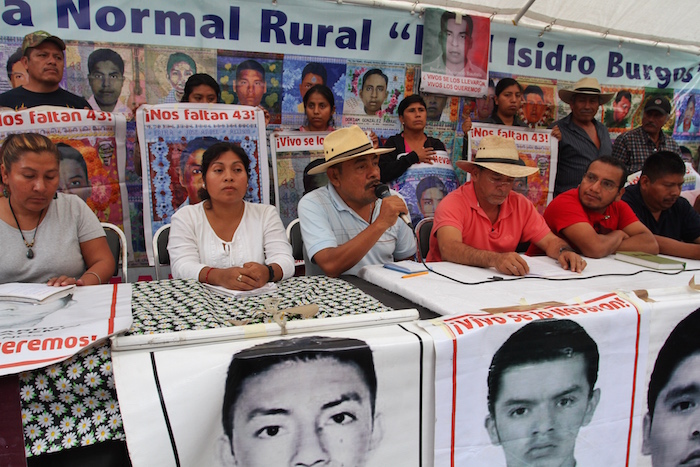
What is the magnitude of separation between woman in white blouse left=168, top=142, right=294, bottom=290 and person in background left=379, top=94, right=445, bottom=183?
5.22ft

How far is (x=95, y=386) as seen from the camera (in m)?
1.11

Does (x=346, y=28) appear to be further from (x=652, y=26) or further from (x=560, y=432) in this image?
(x=560, y=432)

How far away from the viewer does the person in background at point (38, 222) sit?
Result: 1.79 meters

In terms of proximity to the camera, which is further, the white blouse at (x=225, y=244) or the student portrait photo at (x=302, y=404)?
the white blouse at (x=225, y=244)

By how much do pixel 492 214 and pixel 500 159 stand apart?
28 centimetres

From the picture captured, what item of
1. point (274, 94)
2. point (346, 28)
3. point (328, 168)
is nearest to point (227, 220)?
point (328, 168)

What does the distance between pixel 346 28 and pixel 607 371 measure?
3.29 m

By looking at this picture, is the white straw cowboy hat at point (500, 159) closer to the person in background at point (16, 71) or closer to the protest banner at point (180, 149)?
the protest banner at point (180, 149)

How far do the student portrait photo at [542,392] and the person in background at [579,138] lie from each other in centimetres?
312

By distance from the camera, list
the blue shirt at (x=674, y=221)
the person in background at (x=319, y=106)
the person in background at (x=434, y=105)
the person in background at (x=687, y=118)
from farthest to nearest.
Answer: the person in background at (x=687, y=118)
the person in background at (x=434, y=105)
the person in background at (x=319, y=106)
the blue shirt at (x=674, y=221)

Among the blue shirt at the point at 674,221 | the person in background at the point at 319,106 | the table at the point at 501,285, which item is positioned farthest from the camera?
the person in background at the point at 319,106

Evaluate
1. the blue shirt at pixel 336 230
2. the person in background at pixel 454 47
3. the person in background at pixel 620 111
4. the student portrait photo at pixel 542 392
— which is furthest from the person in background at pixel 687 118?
A: the student portrait photo at pixel 542 392

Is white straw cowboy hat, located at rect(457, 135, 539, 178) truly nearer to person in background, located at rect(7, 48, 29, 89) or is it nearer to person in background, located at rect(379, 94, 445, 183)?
person in background, located at rect(379, 94, 445, 183)

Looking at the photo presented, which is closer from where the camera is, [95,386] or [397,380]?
[95,386]
